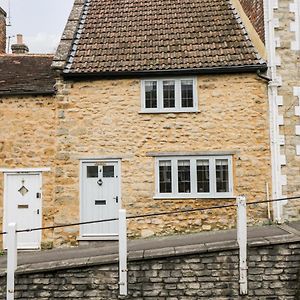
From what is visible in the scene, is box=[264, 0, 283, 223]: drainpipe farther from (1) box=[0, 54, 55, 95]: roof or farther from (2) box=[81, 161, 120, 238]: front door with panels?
(1) box=[0, 54, 55, 95]: roof

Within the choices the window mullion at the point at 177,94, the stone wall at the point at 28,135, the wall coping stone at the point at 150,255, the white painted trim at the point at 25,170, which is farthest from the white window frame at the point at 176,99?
the wall coping stone at the point at 150,255

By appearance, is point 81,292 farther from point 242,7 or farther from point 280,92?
point 242,7

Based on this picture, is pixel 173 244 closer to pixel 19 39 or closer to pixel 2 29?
pixel 2 29

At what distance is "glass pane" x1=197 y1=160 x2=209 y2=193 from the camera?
11.4 metres

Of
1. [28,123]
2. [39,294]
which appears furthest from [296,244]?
[28,123]

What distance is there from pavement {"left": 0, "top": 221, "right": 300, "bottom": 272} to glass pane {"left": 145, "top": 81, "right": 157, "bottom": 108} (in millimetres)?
3892

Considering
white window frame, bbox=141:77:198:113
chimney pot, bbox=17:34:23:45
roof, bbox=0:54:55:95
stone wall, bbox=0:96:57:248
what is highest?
chimney pot, bbox=17:34:23:45

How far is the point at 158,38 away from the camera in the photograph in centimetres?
1263

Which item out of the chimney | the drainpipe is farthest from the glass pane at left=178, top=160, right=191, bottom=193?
the chimney

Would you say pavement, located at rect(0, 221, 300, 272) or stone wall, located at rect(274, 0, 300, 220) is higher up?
stone wall, located at rect(274, 0, 300, 220)

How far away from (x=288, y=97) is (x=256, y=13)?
121 inches

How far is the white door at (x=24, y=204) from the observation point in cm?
1150

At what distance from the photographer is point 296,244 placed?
26.9 ft

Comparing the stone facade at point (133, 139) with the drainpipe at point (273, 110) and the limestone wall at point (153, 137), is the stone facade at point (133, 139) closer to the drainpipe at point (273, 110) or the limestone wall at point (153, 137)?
the limestone wall at point (153, 137)
